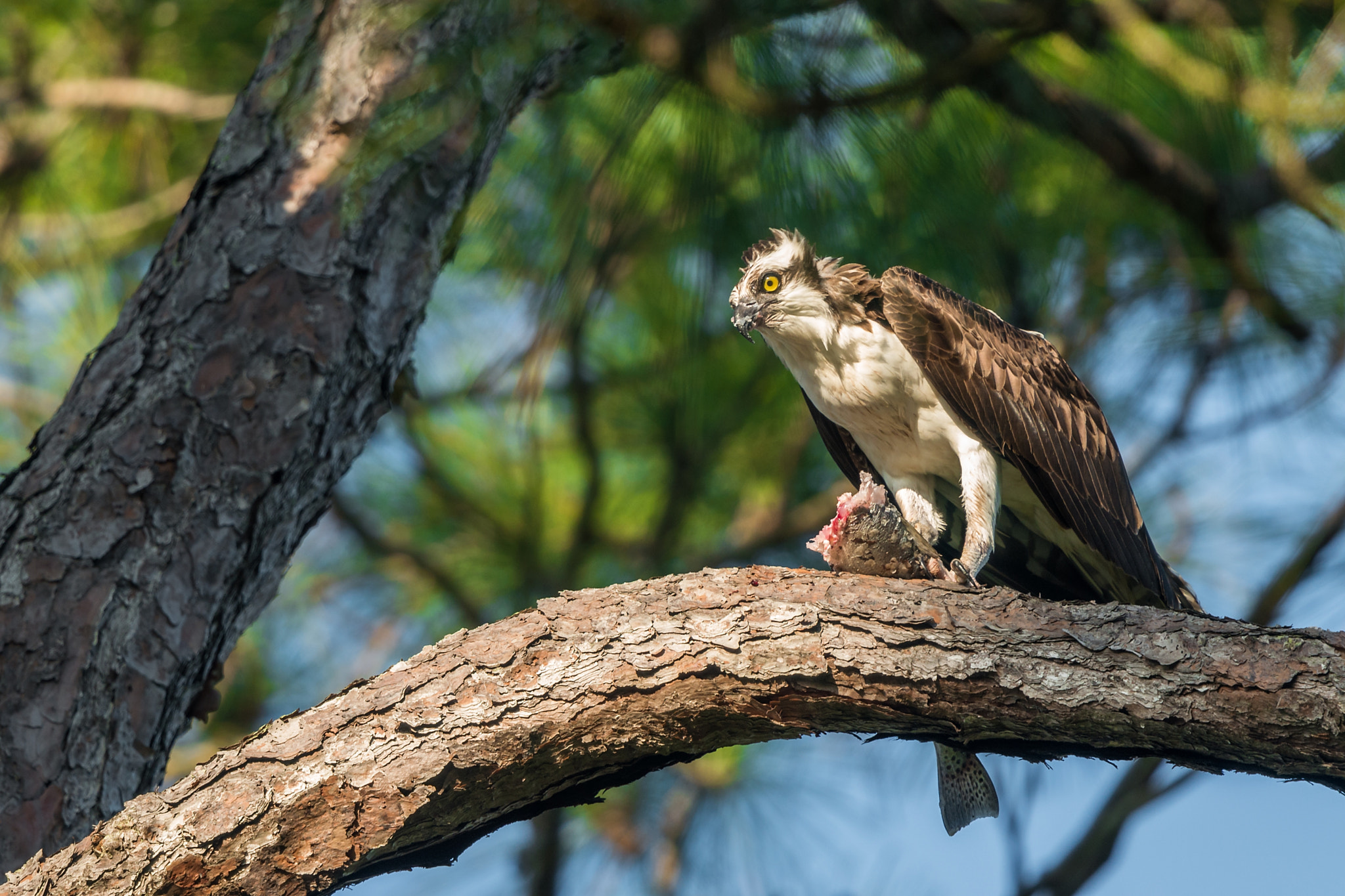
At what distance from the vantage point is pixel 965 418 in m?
3.74

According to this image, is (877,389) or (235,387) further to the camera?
(877,389)

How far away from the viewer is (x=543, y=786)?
2760 mm

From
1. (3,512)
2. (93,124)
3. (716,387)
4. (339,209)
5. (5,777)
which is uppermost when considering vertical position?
(93,124)

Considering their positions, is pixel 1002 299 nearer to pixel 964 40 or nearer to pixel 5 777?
pixel 964 40

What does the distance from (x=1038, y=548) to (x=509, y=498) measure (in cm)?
321

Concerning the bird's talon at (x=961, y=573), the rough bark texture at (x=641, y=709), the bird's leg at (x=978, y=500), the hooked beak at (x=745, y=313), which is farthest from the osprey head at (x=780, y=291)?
the rough bark texture at (x=641, y=709)

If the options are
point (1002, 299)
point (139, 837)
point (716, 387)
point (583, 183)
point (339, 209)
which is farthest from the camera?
point (716, 387)

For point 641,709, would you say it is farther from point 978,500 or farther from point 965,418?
point 965,418

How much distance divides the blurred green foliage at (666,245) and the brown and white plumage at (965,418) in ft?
2.42

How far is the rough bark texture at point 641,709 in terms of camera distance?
8.13ft

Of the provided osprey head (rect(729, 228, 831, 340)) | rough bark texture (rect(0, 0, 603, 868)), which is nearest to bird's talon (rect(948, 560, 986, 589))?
osprey head (rect(729, 228, 831, 340))

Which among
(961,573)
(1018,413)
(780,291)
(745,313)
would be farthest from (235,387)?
(1018,413)

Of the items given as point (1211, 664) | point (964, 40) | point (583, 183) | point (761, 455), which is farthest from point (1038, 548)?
point (761, 455)

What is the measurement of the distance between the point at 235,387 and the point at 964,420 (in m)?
2.39
